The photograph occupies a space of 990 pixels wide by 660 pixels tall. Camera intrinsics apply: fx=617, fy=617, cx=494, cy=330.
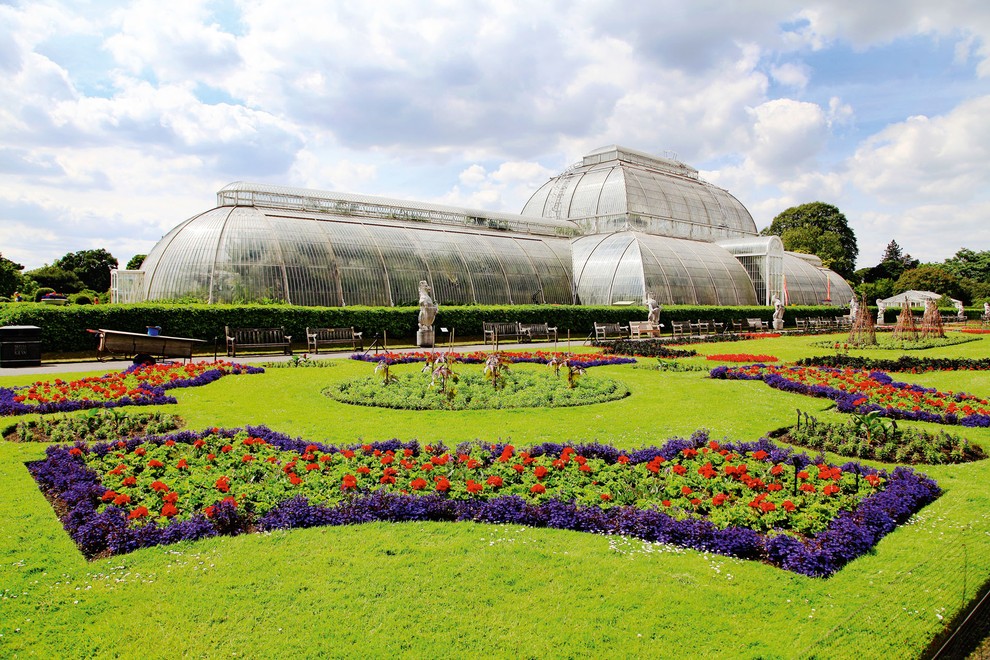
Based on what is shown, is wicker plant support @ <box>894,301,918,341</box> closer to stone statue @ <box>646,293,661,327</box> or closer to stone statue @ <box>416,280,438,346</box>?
stone statue @ <box>646,293,661,327</box>

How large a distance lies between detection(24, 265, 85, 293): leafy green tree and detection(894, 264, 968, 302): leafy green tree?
104m

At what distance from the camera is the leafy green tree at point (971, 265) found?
324ft

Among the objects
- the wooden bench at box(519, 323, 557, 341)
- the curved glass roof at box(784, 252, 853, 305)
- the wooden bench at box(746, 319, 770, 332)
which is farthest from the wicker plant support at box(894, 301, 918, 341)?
the curved glass roof at box(784, 252, 853, 305)

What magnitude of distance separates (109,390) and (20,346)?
990 centimetres

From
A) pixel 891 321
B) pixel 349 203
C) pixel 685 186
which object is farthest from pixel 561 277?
pixel 891 321

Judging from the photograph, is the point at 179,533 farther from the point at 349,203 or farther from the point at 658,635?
the point at 349,203

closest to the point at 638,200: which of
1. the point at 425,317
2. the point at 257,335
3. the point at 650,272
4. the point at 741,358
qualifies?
the point at 650,272

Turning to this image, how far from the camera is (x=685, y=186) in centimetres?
6394

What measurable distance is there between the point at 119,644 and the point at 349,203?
39.3m

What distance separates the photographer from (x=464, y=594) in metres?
5.18

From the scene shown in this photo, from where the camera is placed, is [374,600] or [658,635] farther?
[374,600]

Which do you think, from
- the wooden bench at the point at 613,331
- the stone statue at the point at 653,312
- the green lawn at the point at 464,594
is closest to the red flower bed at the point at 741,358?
the wooden bench at the point at 613,331

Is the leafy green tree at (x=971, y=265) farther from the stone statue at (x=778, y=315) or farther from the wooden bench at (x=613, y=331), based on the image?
the wooden bench at (x=613, y=331)

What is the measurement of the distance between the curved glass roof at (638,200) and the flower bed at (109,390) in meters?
44.1
